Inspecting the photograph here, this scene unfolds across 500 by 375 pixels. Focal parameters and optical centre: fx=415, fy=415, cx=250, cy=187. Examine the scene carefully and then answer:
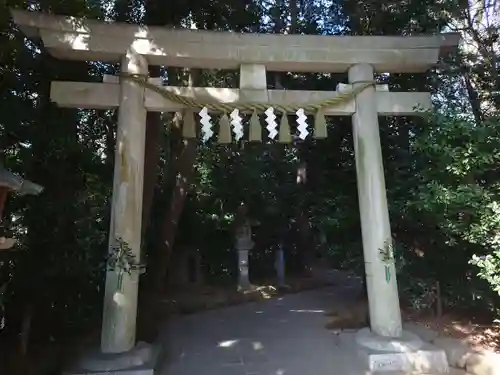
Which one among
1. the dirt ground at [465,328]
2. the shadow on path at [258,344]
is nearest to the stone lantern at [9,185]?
the shadow on path at [258,344]

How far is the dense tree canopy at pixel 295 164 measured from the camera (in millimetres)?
5348

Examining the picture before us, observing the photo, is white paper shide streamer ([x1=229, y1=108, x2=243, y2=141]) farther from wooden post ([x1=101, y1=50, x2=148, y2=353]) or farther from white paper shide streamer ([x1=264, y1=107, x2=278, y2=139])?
wooden post ([x1=101, y1=50, x2=148, y2=353])

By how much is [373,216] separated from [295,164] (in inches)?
230

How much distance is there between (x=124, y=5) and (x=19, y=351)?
18.3 ft

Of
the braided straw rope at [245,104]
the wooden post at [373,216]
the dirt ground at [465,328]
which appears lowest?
the dirt ground at [465,328]

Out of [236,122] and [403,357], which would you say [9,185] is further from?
[403,357]

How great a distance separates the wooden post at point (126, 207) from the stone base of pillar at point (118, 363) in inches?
4.4

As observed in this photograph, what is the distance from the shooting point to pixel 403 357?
15.5 feet

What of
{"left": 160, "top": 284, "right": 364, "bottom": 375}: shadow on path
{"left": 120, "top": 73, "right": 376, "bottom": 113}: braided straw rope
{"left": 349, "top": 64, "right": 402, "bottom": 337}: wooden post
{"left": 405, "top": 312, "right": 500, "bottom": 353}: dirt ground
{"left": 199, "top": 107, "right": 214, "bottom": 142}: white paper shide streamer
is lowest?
{"left": 160, "top": 284, "right": 364, "bottom": 375}: shadow on path

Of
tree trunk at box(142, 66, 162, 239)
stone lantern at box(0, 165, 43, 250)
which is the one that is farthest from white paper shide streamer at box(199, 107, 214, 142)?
tree trunk at box(142, 66, 162, 239)

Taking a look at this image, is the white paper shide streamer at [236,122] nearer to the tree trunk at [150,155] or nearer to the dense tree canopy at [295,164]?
the dense tree canopy at [295,164]

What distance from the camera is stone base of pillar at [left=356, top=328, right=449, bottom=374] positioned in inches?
184

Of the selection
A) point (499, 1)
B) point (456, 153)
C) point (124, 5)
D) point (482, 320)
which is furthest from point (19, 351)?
point (499, 1)

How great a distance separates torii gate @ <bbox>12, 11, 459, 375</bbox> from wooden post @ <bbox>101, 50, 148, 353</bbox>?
1 centimetres
